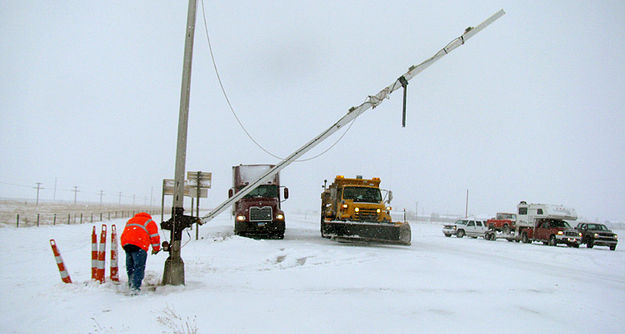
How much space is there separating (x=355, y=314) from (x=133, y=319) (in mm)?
3140

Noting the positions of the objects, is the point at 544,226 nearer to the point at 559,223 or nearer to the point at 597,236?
the point at 559,223

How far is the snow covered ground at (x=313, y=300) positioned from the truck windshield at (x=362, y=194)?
7.57 m

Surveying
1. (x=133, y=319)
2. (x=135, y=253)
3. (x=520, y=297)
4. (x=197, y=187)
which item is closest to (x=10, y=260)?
(x=197, y=187)

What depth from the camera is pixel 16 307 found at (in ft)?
22.3

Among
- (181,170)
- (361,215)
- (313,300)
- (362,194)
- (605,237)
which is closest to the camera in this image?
(313,300)

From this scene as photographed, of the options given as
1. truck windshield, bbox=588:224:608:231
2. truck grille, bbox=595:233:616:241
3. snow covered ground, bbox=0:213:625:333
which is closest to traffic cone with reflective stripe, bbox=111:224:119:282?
snow covered ground, bbox=0:213:625:333

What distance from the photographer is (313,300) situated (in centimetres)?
722

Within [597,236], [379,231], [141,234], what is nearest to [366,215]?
[379,231]

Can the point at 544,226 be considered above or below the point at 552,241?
above

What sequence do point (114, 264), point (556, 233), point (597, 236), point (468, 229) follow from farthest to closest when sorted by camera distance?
point (468, 229), point (556, 233), point (597, 236), point (114, 264)

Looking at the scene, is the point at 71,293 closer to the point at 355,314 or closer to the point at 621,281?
the point at 355,314

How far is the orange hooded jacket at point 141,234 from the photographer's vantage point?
306 inches

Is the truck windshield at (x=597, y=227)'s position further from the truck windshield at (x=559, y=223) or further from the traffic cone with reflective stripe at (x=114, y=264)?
the traffic cone with reflective stripe at (x=114, y=264)

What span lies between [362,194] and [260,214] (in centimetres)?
481
